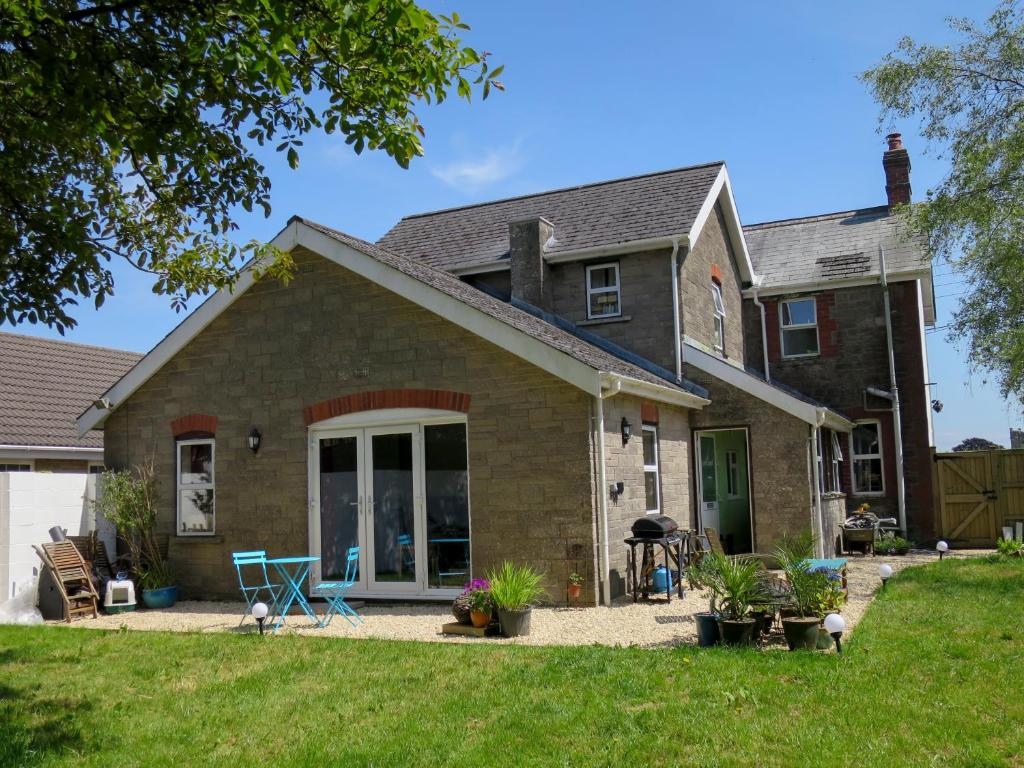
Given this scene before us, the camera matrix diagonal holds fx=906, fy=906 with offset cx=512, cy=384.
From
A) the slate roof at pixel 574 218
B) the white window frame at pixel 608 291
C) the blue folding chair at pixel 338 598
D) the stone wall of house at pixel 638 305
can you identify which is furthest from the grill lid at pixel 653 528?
the slate roof at pixel 574 218

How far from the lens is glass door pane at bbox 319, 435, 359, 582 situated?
531 inches

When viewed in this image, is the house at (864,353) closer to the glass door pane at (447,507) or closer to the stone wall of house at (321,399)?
the stone wall of house at (321,399)

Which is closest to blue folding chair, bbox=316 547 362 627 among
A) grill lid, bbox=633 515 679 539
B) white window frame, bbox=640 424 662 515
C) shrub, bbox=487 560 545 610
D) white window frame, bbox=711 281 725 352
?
shrub, bbox=487 560 545 610

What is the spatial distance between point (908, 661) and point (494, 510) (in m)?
5.81

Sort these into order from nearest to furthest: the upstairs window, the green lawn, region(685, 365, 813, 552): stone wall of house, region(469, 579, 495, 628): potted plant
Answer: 1. the green lawn
2. region(469, 579, 495, 628): potted plant
3. region(685, 365, 813, 552): stone wall of house
4. the upstairs window

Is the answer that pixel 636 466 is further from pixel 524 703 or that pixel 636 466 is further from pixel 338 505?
pixel 524 703

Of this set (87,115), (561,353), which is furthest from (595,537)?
(87,115)

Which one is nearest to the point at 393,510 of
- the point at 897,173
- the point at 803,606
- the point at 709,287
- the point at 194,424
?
the point at 194,424

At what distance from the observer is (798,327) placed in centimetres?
2119

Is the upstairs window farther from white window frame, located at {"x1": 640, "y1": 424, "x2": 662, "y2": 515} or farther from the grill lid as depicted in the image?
the grill lid

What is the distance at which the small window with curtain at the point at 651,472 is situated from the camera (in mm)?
14281

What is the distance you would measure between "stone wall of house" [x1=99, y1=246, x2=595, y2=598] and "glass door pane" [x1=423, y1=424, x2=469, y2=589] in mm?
317

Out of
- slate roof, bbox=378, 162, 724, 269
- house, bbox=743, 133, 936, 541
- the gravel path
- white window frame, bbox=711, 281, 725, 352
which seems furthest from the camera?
house, bbox=743, 133, 936, 541

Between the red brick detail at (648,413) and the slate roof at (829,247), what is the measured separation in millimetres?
8117
